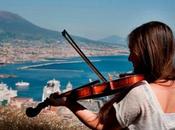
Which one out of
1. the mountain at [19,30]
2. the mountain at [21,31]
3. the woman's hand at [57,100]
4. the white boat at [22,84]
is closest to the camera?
the woman's hand at [57,100]

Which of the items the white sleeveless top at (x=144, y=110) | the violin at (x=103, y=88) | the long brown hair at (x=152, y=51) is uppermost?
the long brown hair at (x=152, y=51)

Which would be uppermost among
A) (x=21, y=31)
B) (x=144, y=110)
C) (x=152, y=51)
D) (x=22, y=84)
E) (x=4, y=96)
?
(x=21, y=31)

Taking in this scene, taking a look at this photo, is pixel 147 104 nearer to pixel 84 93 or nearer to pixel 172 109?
pixel 172 109

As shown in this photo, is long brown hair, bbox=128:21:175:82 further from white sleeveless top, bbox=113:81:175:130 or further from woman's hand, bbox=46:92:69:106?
woman's hand, bbox=46:92:69:106

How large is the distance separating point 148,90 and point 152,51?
178mm

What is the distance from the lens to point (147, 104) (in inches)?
83.3

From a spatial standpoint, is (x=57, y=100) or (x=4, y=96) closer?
(x=57, y=100)

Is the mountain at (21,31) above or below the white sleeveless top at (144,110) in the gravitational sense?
above

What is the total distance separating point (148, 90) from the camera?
2127mm

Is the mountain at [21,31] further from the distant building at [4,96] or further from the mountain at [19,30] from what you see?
the distant building at [4,96]

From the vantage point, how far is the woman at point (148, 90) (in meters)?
2.12

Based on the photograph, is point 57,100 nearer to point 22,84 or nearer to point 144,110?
point 144,110

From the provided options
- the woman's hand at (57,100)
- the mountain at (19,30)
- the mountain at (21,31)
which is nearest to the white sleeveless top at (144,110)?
the woman's hand at (57,100)

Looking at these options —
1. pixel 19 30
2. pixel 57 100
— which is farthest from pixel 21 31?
pixel 57 100
